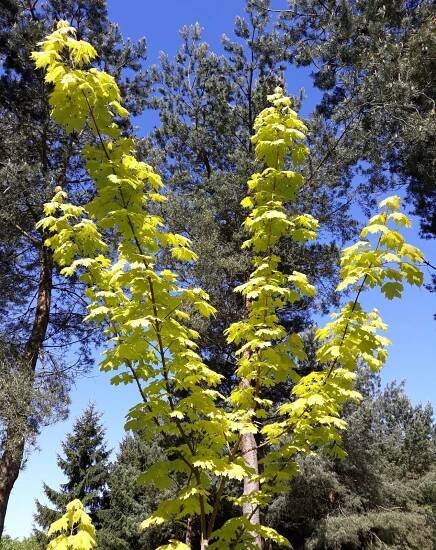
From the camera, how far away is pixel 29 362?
9180 mm

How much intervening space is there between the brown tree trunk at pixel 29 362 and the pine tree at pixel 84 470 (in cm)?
825

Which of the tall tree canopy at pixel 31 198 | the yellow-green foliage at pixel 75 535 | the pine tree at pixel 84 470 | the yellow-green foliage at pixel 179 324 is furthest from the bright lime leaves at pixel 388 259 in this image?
the pine tree at pixel 84 470

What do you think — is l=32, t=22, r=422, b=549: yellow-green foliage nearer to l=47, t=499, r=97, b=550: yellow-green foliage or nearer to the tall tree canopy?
l=47, t=499, r=97, b=550: yellow-green foliage

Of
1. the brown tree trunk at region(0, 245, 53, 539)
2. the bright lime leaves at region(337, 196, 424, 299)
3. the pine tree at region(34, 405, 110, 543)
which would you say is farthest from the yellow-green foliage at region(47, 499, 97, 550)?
the pine tree at region(34, 405, 110, 543)

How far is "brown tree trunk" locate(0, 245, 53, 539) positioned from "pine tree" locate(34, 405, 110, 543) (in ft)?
27.1

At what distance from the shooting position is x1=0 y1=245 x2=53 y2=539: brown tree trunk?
8.23 metres

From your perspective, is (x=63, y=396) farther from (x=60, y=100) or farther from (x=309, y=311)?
(x=60, y=100)

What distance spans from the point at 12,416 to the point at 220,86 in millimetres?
7653

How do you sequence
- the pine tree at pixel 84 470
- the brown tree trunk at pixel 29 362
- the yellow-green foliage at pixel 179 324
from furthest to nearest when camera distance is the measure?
the pine tree at pixel 84 470 < the brown tree trunk at pixel 29 362 < the yellow-green foliage at pixel 179 324

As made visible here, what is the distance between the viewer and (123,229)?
3.17 metres

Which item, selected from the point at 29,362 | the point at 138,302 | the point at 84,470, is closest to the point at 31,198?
the point at 29,362

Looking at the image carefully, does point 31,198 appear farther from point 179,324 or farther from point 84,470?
point 84,470

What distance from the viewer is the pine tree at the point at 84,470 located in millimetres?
16438

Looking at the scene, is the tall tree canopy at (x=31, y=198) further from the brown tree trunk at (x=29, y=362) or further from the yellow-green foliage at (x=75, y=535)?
the yellow-green foliage at (x=75, y=535)
